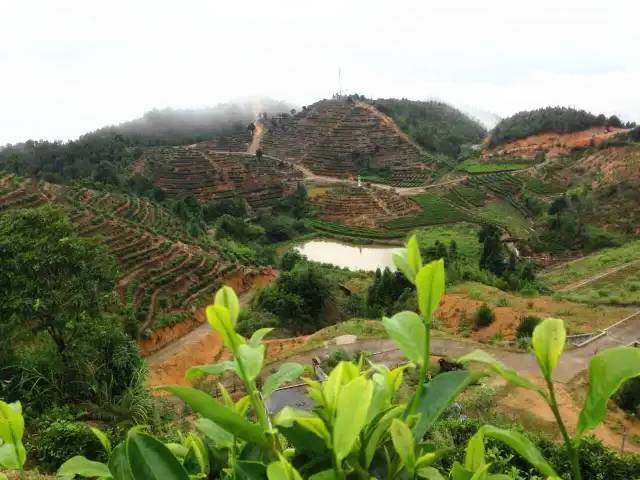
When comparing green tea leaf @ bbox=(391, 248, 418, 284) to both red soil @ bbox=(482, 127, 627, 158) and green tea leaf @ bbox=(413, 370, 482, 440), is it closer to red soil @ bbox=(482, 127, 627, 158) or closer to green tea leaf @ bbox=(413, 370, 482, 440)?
green tea leaf @ bbox=(413, 370, 482, 440)

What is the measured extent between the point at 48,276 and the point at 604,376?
8477 millimetres

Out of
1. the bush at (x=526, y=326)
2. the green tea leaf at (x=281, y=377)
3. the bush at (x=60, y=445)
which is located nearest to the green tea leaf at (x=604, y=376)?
the green tea leaf at (x=281, y=377)

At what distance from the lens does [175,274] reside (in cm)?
2069

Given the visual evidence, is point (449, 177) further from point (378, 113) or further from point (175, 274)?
point (175, 274)

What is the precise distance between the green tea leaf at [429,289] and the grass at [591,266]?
79.0 feet

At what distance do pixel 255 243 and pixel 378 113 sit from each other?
34994mm

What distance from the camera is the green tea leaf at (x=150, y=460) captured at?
33.7 inches

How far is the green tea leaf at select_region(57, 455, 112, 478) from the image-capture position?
0.98 m

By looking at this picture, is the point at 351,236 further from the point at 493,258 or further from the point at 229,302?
the point at 229,302

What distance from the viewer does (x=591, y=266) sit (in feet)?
79.5

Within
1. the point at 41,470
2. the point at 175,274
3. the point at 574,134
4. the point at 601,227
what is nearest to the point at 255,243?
the point at 175,274


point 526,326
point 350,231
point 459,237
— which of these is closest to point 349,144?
point 350,231

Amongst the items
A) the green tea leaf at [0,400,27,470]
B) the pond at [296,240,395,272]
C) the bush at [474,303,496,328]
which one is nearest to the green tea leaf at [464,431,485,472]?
the green tea leaf at [0,400,27,470]

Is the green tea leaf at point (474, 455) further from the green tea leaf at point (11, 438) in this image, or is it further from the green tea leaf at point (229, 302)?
the green tea leaf at point (11, 438)
